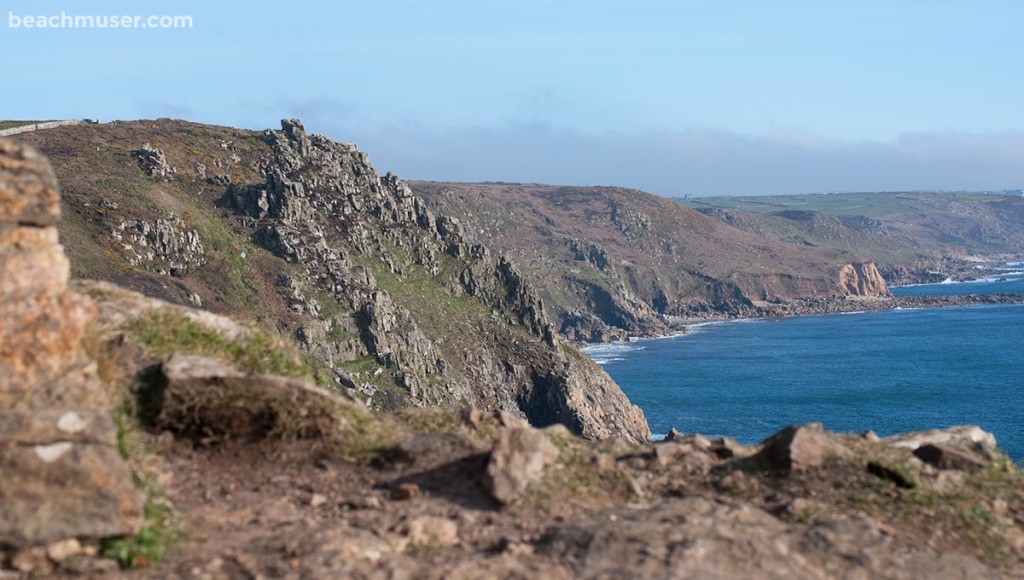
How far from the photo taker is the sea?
90438 mm

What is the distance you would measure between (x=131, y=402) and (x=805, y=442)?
26.0 ft

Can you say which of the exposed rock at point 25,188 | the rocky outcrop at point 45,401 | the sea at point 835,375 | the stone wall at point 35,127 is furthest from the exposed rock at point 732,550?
the stone wall at point 35,127

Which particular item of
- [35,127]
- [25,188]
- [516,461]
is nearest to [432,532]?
[516,461]

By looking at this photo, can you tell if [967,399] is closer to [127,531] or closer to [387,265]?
[387,265]

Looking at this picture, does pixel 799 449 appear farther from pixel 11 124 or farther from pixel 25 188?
pixel 11 124

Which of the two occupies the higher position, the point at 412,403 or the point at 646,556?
the point at 646,556

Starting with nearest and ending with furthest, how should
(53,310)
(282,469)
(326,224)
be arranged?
1. (53,310)
2. (282,469)
3. (326,224)

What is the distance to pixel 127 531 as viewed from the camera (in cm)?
803

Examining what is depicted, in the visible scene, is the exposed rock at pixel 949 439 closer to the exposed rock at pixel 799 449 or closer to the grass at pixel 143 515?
the exposed rock at pixel 799 449

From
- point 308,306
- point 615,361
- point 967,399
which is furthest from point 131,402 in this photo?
point 615,361

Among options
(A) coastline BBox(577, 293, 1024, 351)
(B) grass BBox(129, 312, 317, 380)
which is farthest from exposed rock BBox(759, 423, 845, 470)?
(A) coastline BBox(577, 293, 1024, 351)

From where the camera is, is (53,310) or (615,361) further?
(615,361)

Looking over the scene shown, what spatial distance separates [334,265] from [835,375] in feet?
224

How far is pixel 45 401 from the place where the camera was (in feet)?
27.8
